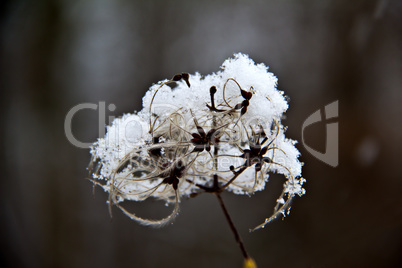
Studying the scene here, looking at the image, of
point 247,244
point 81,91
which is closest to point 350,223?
point 247,244

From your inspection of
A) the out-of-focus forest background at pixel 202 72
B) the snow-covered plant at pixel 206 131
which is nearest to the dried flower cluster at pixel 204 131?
the snow-covered plant at pixel 206 131

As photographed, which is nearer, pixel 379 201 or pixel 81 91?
pixel 379 201

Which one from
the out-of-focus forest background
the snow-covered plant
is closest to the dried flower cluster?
the snow-covered plant

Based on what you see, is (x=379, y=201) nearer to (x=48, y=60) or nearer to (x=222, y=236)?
(x=222, y=236)

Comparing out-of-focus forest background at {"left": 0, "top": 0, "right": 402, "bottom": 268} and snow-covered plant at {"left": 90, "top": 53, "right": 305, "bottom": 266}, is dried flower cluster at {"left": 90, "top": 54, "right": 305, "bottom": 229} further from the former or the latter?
out-of-focus forest background at {"left": 0, "top": 0, "right": 402, "bottom": 268}

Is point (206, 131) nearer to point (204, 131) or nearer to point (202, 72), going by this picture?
point (204, 131)

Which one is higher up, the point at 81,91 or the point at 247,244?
the point at 81,91

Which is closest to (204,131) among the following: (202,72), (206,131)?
(206,131)
